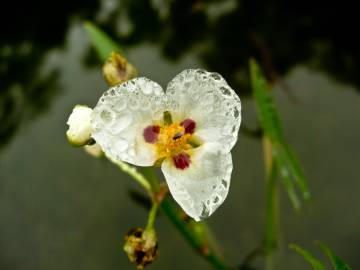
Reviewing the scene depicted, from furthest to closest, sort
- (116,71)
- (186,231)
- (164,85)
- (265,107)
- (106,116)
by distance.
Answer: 1. (164,85)
2. (265,107)
3. (186,231)
4. (116,71)
5. (106,116)

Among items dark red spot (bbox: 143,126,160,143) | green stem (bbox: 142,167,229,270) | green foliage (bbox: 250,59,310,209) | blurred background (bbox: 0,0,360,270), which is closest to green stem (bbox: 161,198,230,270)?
green stem (bbox: 142,167,229,270)

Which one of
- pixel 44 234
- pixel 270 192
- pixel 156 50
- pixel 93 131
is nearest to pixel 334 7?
pixel 156 50

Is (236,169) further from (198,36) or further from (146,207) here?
(198,36)

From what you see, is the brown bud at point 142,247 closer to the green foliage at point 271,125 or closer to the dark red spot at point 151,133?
the dark red spot at point 151,133

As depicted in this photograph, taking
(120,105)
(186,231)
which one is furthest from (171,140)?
(186,231)

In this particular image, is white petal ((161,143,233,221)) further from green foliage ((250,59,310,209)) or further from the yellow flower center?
green foliage ((250,59,310,209))

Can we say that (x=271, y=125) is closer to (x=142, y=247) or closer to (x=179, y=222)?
(x=179, y=222)

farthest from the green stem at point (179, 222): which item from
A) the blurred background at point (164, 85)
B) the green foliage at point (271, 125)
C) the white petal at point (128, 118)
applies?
the blurred background at point (164, 85)
